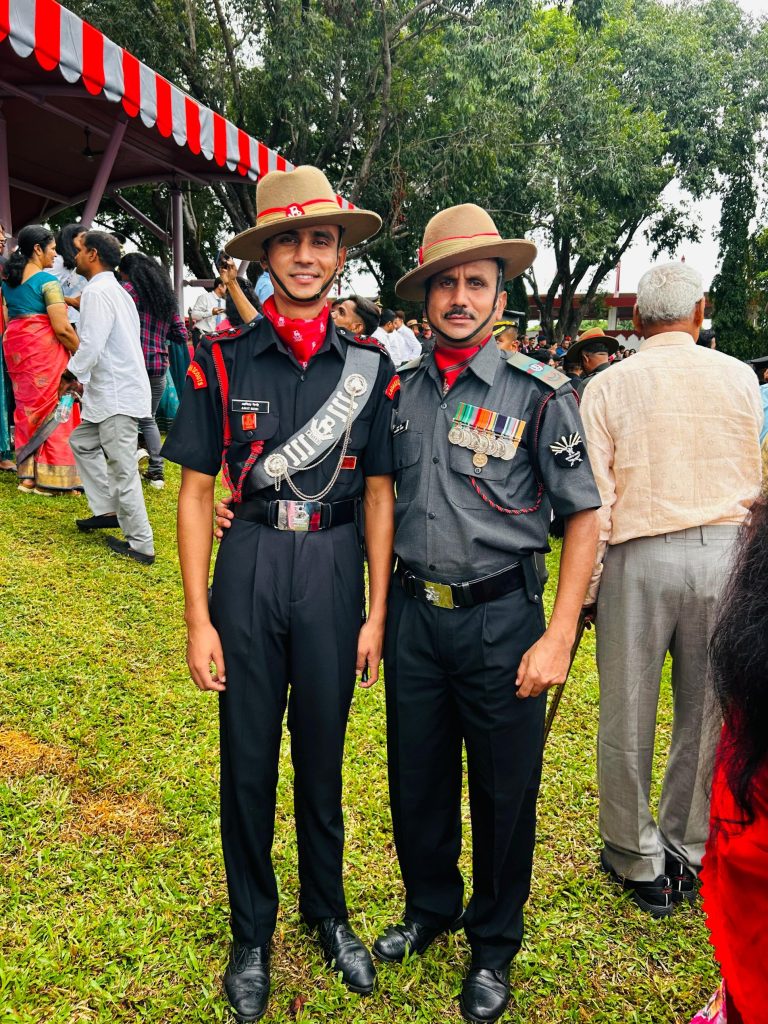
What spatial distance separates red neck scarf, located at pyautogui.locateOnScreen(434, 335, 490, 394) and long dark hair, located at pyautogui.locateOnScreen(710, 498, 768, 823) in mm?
1168

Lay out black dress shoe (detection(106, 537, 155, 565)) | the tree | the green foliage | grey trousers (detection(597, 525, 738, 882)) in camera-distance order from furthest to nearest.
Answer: the green foliage, the tree, black dress shoe (detection(106, 537, 155, 565)), grey trousers (detection(597, 525, 738, 882))

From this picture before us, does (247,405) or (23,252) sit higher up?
(23,252)

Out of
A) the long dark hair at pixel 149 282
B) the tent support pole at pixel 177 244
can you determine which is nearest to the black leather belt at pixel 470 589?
the long dark hair at pixel 149 282

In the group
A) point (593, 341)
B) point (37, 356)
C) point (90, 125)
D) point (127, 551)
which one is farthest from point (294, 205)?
point (90, 125)

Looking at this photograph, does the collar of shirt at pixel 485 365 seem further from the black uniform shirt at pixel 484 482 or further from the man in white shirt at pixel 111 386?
the man in white shirt at pixel 111 386

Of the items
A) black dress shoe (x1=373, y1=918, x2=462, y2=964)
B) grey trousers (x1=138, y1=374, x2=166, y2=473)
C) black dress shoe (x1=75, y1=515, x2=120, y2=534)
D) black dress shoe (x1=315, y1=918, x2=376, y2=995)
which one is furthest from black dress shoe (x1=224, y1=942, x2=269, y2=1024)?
Result: grey trousers (x1=138, y1=374, x2=166, y2=473)

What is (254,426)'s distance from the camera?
2080 mm

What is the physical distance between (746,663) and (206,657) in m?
1.45

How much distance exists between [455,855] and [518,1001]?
43cm

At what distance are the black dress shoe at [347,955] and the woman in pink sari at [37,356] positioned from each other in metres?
5.37

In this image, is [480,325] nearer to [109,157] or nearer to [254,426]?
[254,426]

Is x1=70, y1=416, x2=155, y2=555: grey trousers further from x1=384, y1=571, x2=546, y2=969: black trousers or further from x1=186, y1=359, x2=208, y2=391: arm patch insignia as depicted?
x1=384, y1=571, x2=546, y2=969: black trousers

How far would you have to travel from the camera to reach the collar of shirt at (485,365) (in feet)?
7.09

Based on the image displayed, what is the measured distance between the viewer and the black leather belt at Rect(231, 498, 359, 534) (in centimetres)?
210
